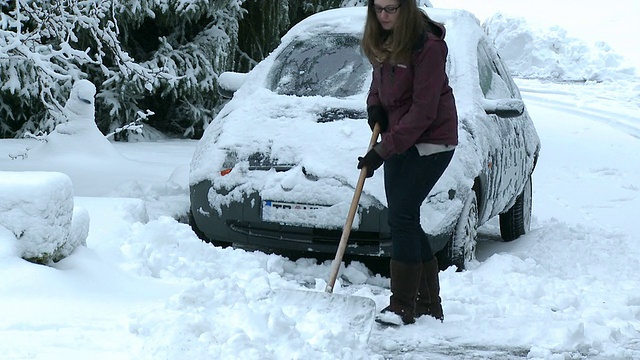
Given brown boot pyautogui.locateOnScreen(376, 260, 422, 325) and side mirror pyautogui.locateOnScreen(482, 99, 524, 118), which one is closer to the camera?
brown boot pyautogui.locateOnScreen(376, 260, 422, 325)

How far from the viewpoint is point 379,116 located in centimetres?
443

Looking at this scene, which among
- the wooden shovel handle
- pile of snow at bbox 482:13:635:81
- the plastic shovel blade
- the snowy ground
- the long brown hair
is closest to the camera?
the snowy ground

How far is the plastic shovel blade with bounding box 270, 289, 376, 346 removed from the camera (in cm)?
385

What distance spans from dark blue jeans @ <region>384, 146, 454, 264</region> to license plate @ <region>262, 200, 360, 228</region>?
0.79 meters

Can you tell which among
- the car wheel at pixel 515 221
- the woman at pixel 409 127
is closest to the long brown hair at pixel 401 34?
the woman at pixel 409 127

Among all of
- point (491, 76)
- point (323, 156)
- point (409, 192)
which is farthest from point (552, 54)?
point (409, 192)

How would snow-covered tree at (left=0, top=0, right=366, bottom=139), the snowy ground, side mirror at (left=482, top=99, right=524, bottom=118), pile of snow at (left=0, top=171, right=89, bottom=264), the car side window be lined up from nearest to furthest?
the snowy ground < pile of snow at (left=0, top=171, right=89, bottom=264) < side mirror at (left=482, top=99, right=524, bottom=118) < the car side window < snow-covered tree at (left=0, top=0, right=366, bottom=139)

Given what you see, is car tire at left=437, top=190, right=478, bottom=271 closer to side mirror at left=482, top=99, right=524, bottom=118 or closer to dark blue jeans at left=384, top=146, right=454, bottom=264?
side mirror at left=482, top=99, right=524, bottom=118

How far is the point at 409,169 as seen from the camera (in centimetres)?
430

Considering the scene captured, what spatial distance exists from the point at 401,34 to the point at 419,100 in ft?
0.98

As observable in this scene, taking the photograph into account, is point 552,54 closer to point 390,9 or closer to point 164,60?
point 164,60

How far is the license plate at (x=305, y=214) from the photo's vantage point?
17.0 ft

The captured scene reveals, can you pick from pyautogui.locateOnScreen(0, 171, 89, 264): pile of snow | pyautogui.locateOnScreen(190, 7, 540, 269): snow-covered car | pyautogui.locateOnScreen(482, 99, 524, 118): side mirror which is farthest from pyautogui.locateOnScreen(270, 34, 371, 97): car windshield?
pyautogui.locateOnScreen(0, 171, 89, 264): pile of snow

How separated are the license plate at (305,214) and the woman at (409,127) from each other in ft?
2.55
